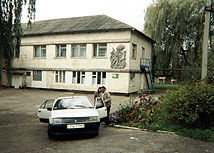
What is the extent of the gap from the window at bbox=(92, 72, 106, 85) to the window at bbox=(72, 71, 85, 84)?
4.80 feet

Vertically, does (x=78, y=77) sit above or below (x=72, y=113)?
above

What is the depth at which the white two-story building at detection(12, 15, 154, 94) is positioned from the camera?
2256cm

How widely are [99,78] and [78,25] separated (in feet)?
24.8

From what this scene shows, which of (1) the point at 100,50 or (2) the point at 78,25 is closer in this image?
(1) the point at 100,50

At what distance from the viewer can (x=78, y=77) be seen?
2492 centimetres

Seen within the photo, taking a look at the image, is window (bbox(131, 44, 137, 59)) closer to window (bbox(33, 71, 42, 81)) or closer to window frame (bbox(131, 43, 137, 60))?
window frame (bbox(131, 43, 137, 60))

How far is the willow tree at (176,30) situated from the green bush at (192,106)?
18505 millimetres

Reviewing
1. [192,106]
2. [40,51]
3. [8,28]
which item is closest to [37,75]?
[40,51]

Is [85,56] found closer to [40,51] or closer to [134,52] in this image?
[134,52]

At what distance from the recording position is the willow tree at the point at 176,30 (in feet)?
85.4

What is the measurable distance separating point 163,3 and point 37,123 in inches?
951

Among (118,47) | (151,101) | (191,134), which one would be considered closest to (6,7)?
(151,101)

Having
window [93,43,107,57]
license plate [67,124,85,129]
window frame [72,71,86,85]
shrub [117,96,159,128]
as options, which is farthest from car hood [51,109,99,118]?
window frame [72,71,86,85]

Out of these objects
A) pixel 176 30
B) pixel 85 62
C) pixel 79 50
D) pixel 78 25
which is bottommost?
pixel 85 62
